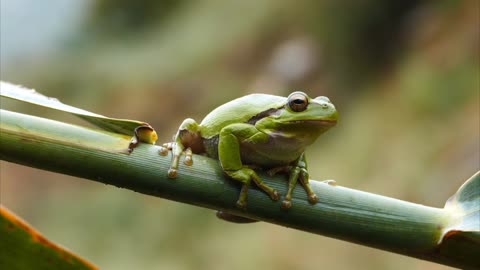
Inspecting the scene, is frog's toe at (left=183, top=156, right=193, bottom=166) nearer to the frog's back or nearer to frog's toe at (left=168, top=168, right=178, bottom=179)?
frog's toe at (left=168, top=168, right=178, bottom=179)

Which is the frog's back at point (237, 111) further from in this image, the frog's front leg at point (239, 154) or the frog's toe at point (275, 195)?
the frog's toe at point (275, 195)

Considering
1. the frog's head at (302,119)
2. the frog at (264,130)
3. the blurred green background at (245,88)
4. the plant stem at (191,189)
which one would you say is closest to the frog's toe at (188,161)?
the plant stem at (191,189)

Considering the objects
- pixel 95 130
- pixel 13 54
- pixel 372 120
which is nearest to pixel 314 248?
pixel 372 120

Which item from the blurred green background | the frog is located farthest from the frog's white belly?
the blurred green background

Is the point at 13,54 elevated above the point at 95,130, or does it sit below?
above

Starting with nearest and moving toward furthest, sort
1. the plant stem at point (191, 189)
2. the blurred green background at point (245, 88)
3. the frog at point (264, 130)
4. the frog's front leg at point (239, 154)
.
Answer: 1. the plant stem at point (191, 189)
2. the frog's front leg at point (239, 154)
3. the frog at point (264, 130)
4. the blurred green background at point (245, 88)

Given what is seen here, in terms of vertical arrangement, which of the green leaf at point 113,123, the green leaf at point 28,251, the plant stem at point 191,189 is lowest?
the green leaf at point 28,251

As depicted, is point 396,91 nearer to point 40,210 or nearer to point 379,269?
point 379,269

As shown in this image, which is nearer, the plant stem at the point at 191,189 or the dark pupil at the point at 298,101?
the plant stem at the point at 191,189
